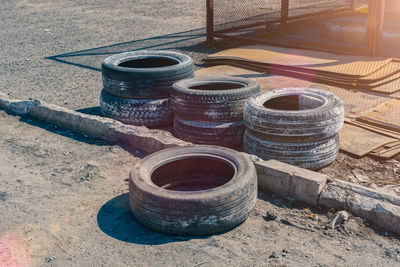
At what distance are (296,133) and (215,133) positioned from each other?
3.74 ft

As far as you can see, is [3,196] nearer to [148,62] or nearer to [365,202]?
[148,62]

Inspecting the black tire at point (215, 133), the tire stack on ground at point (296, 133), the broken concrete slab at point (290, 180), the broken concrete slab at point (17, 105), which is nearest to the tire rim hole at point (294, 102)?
the tire stack on ground at point (296, 133)

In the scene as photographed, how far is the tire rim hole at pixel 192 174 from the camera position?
16.4ft

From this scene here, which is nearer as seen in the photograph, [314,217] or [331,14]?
[314,217]

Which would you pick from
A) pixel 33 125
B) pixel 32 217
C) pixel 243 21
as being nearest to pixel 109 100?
pixel 33 125

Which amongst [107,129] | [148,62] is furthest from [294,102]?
[148,62]

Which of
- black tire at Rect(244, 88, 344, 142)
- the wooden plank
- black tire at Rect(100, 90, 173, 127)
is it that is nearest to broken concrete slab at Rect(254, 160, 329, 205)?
black tire at Rect(244, 88, 344, 142)

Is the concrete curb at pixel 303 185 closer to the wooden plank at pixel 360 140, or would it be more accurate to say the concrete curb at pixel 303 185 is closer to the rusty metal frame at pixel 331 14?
the wooden plank at pixel 360 140

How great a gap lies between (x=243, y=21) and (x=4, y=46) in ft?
19.9

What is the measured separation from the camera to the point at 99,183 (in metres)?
5.31

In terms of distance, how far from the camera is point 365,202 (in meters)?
4.46

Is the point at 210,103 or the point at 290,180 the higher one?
the point at 210,103

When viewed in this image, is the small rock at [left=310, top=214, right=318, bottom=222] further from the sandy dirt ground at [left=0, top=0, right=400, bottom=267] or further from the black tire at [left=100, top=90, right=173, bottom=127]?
the black tire at [left=100, top=90, right=173, bottom=127]

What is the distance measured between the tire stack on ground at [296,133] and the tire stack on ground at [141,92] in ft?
5.08
